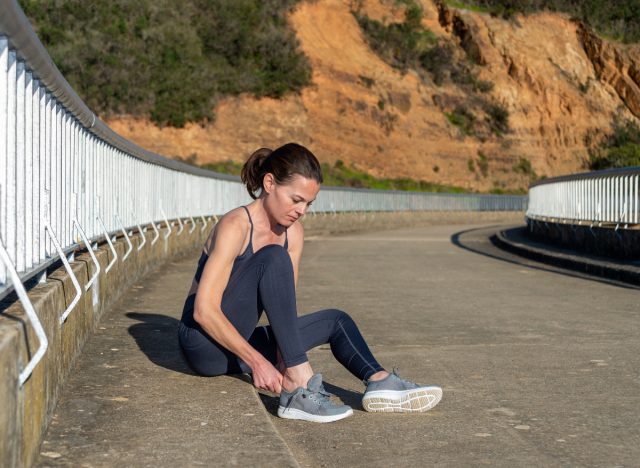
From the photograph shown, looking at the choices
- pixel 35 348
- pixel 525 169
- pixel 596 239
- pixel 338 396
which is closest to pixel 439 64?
pixel 525 169

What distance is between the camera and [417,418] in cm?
548

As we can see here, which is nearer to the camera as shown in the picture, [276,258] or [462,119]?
[276,258]

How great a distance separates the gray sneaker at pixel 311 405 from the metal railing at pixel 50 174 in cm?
119

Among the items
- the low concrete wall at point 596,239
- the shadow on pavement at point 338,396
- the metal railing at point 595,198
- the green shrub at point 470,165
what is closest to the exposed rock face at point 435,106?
the green shrub at point 470,165

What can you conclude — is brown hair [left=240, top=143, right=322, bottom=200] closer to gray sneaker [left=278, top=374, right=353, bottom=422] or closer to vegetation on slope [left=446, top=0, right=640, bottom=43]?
gray sneaker [left=278, top=374, right=353, bottom=422]

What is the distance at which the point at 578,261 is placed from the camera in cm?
1669

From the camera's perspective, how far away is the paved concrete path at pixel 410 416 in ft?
15.0

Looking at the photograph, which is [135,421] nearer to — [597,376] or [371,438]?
[371,438]

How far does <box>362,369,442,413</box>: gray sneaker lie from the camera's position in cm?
539

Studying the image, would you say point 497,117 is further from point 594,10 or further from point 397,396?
point 397,396

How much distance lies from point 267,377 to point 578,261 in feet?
40.1


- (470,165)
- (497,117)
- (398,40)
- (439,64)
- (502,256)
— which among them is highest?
(398,40)

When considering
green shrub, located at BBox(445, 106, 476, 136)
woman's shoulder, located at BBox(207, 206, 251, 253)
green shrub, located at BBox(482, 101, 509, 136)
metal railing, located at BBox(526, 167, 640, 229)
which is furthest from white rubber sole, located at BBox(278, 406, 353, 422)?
green shrub, located at BBox(482, 101, 509, 136)

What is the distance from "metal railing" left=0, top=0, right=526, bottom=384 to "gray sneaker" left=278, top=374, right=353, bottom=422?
119cm
